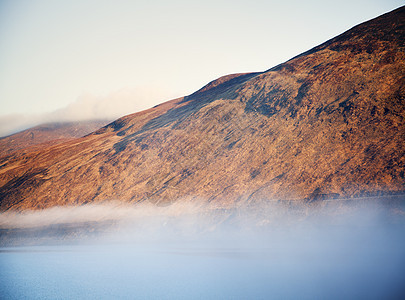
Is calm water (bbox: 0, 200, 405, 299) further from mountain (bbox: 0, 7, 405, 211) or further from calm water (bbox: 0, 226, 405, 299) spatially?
mountain (bbox: 0, 7, 405, 211)

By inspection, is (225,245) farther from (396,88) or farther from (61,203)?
(61,203)

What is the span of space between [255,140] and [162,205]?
1697 cm

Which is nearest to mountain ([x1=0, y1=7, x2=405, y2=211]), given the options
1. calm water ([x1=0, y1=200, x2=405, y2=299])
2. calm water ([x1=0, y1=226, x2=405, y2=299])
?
calm water ([x1=0, y1=200, x2=405, y2=299])

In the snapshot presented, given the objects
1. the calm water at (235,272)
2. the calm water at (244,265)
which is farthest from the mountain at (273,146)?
the calm water at (235,272)

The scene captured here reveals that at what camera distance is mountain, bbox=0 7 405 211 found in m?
37.8

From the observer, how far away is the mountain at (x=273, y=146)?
37.8 meters

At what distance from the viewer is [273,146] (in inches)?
1871

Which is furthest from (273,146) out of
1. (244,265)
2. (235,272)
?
(235,272)

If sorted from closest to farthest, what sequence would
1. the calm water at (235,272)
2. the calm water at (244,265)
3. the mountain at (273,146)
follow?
1. the calm water at (235,272)
2. the calm water at (244,265)
3. the mountain at (273,146)

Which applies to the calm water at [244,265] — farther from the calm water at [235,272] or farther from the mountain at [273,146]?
the mountain at [273,146]

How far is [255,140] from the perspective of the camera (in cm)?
5103

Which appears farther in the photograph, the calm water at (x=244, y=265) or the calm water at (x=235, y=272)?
the calm water at (x=244, y=265)

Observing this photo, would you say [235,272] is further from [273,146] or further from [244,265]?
[273,146]

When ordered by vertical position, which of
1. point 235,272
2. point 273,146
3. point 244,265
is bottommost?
point 244,265
